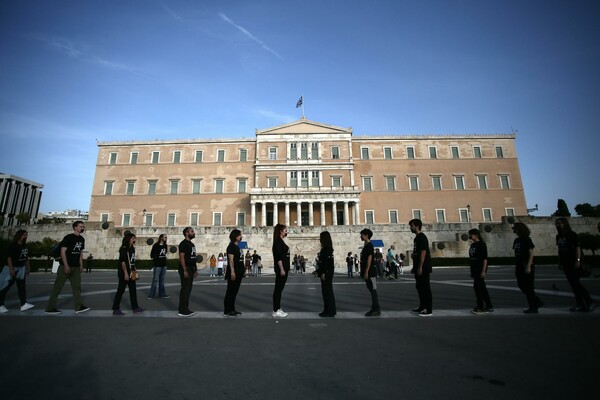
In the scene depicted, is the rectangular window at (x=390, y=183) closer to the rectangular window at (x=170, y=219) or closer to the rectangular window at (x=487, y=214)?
the rectangular window at (x=487, y=214)

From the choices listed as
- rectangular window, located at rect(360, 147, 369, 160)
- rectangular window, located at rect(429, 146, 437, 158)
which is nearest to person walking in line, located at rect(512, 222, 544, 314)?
rectangular window, located at rect(360, 147, 369, 160)

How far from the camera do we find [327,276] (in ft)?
19.8

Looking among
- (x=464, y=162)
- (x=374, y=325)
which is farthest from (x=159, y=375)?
(x=464, y=162)

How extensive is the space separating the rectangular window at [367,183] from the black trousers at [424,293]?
3888 cm

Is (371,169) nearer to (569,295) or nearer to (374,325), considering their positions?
(569,295)

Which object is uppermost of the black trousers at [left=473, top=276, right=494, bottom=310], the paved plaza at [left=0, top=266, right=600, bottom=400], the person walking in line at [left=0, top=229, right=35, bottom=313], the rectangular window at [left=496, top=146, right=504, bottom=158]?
the rectangular window at [left=496, top=146, right=504, bottom=158]

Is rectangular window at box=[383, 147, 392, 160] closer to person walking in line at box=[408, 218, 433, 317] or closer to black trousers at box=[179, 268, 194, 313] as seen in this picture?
person walking in line at box=[408, 218, 433, 317]

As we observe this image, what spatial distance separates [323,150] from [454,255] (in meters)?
23.8

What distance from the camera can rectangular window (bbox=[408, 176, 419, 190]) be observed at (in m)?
44.2

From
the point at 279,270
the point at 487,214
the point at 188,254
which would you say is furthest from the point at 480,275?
the point at 487,214

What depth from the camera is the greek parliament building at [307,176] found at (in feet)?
141

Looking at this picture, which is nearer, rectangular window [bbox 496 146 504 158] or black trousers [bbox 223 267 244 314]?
black trousers [bbox 223 267 244 314]

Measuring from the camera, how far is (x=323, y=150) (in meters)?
44.8

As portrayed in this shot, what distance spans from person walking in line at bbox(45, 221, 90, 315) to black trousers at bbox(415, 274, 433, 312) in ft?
23.0
